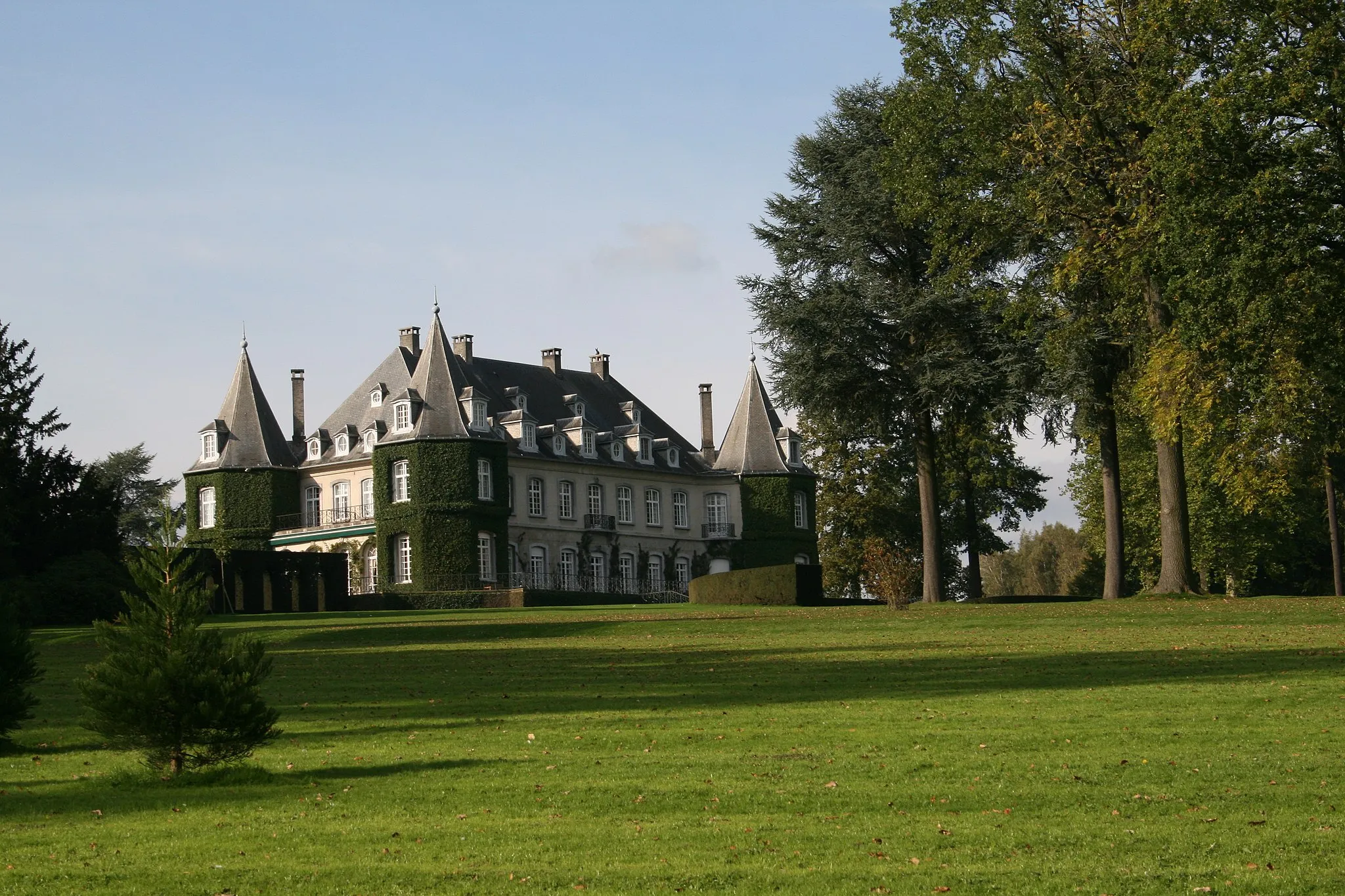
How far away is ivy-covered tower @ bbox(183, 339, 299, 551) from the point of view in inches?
2467

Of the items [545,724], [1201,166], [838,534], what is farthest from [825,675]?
[838,534]

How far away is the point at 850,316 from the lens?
40.8 meters

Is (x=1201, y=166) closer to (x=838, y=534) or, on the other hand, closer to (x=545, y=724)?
(x=545, y=724)

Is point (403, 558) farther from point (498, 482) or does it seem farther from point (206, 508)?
point (206, 508)

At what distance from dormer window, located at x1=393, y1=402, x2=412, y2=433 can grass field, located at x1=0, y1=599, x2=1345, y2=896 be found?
35.3 meters

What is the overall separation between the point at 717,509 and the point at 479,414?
13.4 m

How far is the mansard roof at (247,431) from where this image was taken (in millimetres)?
62812

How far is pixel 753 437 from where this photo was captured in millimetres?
68562

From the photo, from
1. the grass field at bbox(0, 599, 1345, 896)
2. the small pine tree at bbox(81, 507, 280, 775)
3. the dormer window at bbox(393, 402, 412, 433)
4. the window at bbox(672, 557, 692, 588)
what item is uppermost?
the dormer window at bbox(393, 402, 412, 433)

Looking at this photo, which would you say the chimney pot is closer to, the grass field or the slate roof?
the slate roof

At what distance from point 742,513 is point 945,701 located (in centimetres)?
5017

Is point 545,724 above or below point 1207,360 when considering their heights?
below

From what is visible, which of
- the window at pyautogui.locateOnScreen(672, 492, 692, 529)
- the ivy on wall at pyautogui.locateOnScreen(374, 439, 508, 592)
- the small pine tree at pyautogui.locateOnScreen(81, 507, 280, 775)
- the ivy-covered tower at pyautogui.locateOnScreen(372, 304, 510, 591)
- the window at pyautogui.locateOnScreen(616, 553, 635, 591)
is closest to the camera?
the small pine tree at pyautogui.locateOnScreen(81, 507, 280, 775)

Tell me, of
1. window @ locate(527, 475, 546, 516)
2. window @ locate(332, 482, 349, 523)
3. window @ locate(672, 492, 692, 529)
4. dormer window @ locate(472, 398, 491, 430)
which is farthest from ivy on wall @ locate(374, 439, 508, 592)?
window @ locate(672, 492, 692, 529)
